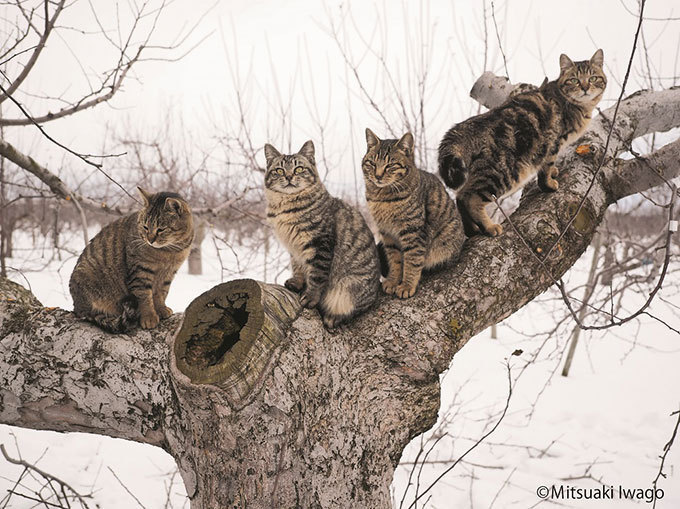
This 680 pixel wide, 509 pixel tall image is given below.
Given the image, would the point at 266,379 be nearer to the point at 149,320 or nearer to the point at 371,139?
the point at 149,320

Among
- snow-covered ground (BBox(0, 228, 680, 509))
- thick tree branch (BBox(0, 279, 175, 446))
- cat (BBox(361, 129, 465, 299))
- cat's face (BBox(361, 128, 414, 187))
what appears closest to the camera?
thick tree branch (BBox(0, 279, 175, 446))

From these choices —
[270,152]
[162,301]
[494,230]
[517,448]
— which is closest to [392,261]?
[494,230]

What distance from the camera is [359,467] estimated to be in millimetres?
1874

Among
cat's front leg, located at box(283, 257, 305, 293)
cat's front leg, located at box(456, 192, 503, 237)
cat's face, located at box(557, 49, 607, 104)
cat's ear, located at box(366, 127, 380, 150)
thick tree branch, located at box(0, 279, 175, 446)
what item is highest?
cat's face, located at box(557, 49, 607, 104)

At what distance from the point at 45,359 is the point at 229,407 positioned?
879 mm

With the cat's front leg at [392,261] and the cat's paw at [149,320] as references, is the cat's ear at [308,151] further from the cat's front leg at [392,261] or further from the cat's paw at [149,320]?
the cat's paw at [149,320]

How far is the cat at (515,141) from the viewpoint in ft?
8.66

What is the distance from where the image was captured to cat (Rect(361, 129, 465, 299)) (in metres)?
2.42

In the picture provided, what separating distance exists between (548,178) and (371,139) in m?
1.07

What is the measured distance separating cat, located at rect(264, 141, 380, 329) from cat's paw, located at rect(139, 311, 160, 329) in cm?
69

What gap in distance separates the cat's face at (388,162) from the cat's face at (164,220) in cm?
103

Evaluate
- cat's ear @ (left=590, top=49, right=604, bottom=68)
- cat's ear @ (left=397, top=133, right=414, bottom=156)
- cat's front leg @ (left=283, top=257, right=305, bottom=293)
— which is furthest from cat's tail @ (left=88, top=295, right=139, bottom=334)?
cat's ear @ (left=590, top=49, right=604, bottom=68)

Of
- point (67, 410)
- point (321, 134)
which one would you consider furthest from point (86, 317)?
point (321, 134)

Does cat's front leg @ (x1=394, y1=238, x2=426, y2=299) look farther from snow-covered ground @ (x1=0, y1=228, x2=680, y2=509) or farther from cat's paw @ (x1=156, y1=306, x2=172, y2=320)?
snow-covered ground @ (x1=0, y1=228, x2=680, y2=509)
